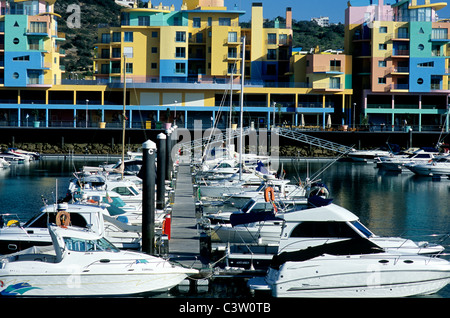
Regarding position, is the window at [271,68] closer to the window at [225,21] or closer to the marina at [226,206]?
the window at [225,21]

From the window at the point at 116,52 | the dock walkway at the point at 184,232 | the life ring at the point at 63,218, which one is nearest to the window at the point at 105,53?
the window at the point at 116,52

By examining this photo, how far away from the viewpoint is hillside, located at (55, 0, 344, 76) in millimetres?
151250

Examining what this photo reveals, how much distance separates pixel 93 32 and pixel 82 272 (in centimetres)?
15432

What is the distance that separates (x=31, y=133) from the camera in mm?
Result: 69438

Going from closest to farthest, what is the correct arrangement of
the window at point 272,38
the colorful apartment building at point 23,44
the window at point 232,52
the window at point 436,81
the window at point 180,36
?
the colorful apartment building at point 23,44
the window at point 436,81
the window at point 232,52
the window at point 180,36
the window at point 272,38

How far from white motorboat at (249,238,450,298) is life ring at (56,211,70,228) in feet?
18.7

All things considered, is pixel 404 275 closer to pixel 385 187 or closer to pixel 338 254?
pixel 338 254

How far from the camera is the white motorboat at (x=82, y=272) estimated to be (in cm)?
1598

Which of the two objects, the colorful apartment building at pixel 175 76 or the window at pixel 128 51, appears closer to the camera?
the colorful apartment building at pixel 175 76

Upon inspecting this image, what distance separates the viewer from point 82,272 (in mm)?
16094

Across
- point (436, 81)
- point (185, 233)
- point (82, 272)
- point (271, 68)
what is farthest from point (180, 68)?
point (82, 272)

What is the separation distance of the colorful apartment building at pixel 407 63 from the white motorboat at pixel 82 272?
5911cm

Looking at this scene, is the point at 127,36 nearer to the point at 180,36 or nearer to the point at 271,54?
the point at 180,36
